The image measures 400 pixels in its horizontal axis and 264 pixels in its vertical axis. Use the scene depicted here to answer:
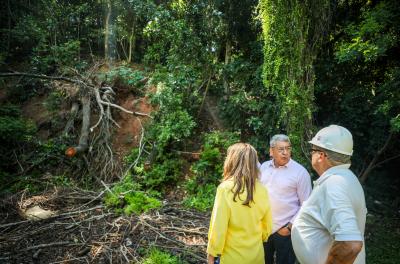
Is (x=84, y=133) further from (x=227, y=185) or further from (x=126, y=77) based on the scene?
(x=227, y=185)

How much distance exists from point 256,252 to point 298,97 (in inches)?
187

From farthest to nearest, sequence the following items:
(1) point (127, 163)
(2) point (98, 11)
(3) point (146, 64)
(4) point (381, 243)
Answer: (2) point (98, 11) → (3) point (146, 64) → (1) point (127, 163) → (4) point (381, 243)

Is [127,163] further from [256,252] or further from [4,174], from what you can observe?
[256,252]

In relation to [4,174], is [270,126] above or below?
above

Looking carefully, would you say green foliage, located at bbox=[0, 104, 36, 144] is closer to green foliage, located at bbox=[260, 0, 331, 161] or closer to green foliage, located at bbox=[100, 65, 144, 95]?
green foliage, located at bbox=[100, 65, 144, 95]

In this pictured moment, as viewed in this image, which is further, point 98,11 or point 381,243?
point 98,11

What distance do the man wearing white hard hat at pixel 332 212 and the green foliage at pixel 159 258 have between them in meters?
2.79

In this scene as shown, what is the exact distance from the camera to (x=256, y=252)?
279 centimetres

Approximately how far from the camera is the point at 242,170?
9.11 feet

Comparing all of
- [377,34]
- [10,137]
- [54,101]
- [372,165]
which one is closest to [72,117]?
[54,101]

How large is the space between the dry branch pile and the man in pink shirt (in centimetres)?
164

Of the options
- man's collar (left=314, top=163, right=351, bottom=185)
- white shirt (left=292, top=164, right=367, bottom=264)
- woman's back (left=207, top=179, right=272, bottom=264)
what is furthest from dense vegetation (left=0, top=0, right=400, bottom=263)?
man's collar (left=314, top=163, right=351, bottom=185)

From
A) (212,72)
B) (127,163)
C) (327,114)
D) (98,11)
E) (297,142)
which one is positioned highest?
(98,11)

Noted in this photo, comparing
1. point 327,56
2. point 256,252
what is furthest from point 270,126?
point 256,252
